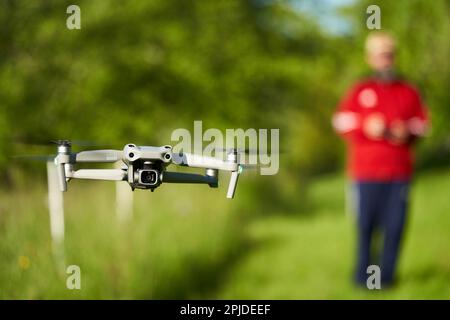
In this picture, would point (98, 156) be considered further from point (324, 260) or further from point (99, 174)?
point (324, 260)

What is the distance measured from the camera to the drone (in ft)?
4.17

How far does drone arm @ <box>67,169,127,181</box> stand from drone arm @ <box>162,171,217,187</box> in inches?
3.0

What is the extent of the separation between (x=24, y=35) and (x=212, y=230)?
2719 mm

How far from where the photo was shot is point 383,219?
6445 millimetres

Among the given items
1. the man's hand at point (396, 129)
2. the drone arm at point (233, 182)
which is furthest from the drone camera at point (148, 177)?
the man's hand at point (396, 129)

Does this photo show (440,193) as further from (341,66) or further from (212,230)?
(212,230)

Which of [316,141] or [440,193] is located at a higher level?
[316,141]

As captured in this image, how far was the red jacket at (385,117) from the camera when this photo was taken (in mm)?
5824

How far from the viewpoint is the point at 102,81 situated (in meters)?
8.49

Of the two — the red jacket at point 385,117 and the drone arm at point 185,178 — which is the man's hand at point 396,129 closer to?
the red jacket at point 385,117

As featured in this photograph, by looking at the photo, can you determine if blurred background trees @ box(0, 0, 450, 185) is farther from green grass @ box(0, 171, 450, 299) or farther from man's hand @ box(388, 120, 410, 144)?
man's hand @ box(388, 120, 410, 144)

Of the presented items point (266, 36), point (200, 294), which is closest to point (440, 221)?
point (266, 36)

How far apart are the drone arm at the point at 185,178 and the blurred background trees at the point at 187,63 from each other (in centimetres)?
309

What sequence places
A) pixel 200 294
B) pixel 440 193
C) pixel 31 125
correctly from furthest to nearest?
pixel 440 193, pixel 31 125, pixel 200 294
